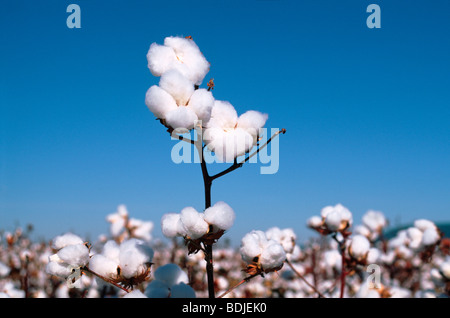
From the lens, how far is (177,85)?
1.03 meters

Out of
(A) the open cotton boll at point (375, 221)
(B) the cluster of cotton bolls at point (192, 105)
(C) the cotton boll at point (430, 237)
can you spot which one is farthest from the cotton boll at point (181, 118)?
(A) the open cotton boll at point (375, 221)

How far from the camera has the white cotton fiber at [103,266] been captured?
3.84 feet

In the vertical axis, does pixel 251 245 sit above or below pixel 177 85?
below

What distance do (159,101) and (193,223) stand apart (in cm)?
35

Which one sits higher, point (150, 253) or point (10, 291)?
point (150, 253)

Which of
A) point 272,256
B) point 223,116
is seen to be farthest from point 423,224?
point 223,116

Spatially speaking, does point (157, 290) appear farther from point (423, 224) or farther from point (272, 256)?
point (423, 224)

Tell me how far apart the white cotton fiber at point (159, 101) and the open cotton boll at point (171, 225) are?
311 mm

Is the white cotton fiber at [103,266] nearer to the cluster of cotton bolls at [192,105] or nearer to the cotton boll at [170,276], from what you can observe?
the cotton boll at [170,276]

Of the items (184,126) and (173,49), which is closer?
(184,126)
